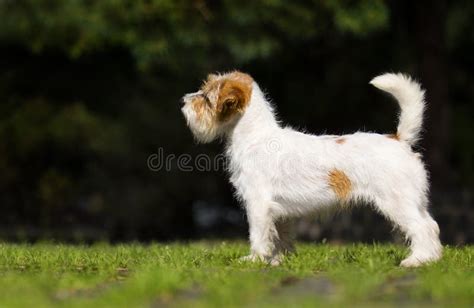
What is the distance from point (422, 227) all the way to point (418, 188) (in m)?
0.37

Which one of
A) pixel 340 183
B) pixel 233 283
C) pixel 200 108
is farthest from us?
pixel 200 108

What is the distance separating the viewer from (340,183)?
8.24 meters

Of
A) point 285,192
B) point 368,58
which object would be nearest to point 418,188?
point 285,192

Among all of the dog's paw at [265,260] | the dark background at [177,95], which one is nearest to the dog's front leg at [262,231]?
the dog's paw at [265,260]

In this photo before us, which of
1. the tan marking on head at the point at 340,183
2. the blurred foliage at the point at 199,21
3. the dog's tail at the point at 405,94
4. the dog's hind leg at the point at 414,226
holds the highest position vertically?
the blurred foliage at the point at 199,21

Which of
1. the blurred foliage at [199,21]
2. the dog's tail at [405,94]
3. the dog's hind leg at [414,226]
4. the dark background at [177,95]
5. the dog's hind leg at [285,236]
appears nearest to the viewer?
the dog's hind leg at [414,226]

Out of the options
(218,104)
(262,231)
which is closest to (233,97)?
(218,104)

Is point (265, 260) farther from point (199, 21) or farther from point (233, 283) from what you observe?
point (199, 21)

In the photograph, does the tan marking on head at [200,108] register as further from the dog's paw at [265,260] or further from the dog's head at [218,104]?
the dog's paw at [265,260]

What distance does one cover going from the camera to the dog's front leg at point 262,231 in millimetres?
8266

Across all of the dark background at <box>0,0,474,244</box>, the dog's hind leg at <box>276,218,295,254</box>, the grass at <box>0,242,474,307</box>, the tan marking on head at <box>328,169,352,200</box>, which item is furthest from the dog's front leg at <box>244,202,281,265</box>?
the dark background at <box>0,0,474,244</box>

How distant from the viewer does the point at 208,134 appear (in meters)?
8.91

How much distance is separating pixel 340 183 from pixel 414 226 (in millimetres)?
776

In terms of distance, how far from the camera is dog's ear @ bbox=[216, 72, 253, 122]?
8.67 m
